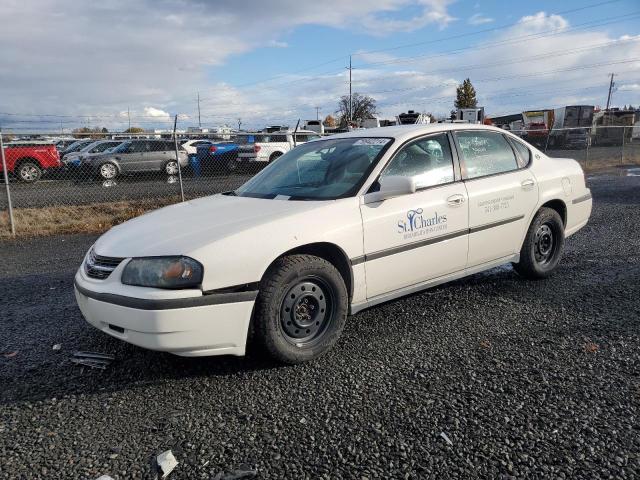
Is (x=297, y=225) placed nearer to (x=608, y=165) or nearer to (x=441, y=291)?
(x=441, y=291)

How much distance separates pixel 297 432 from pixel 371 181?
186 cm

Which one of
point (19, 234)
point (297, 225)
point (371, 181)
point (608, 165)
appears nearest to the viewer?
point (297, 225)

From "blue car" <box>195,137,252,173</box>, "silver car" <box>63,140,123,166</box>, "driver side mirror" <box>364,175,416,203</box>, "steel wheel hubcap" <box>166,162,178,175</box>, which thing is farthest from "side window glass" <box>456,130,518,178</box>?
"silver car" <box>63,140,123,166</box>

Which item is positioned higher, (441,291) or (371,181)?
(371,181)

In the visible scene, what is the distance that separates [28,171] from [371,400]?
17260mm

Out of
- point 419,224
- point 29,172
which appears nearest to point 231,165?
point 29,172

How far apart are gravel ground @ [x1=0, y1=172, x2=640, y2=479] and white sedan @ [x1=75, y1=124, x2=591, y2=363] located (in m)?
0.34

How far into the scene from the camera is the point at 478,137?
4.58m

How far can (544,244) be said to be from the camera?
504cm

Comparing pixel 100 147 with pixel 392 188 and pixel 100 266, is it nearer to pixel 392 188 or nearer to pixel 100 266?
pixel 100 266

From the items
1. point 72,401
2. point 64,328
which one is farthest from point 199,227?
point 64,328

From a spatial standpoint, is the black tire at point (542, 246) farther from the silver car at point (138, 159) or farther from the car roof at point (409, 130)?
the silver car at point (138, 159)

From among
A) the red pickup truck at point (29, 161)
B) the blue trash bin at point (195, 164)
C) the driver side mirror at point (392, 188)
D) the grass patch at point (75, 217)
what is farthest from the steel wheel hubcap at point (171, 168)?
the driver side mirror at point (392, 188)

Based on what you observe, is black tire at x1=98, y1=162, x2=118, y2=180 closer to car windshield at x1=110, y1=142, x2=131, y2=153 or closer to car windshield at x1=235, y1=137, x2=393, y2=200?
car windshield at x1=110, y1=142, x2=131, y2=153
